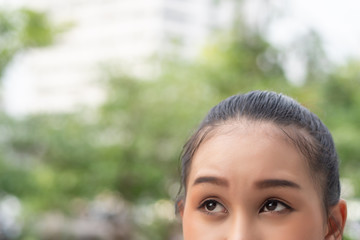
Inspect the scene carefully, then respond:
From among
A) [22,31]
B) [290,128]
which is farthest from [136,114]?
[290,128]

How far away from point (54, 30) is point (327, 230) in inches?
306

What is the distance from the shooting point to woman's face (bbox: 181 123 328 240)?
1.33m

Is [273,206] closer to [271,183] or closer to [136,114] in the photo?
[271,183]

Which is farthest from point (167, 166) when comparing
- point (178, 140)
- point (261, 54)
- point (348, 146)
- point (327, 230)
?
point (327, 230)

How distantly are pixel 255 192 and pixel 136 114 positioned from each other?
902 centimetres

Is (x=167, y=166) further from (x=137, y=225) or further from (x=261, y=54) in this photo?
(x=261, y=54)

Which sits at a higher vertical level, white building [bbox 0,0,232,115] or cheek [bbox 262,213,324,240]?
white building [bbox 0,0,232,115]

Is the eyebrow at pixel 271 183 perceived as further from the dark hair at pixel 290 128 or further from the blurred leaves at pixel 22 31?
the blurred leaves at pixel 22 31

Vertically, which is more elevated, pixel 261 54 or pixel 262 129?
pixel 261 54

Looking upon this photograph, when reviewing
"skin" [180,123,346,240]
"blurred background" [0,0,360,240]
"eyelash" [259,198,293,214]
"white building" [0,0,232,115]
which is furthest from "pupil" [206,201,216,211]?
"white building" [0,0,232,115]

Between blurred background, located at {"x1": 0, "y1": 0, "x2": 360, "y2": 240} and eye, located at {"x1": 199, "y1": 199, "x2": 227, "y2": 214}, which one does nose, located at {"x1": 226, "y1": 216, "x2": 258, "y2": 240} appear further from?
blurred background, located at {"x1": 0, "y1": 0, "x2": 360, "y2": 240}

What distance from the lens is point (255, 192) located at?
134 cm

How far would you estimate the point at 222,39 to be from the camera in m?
14.8

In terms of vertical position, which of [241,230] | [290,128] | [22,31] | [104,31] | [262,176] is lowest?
[241,230]
